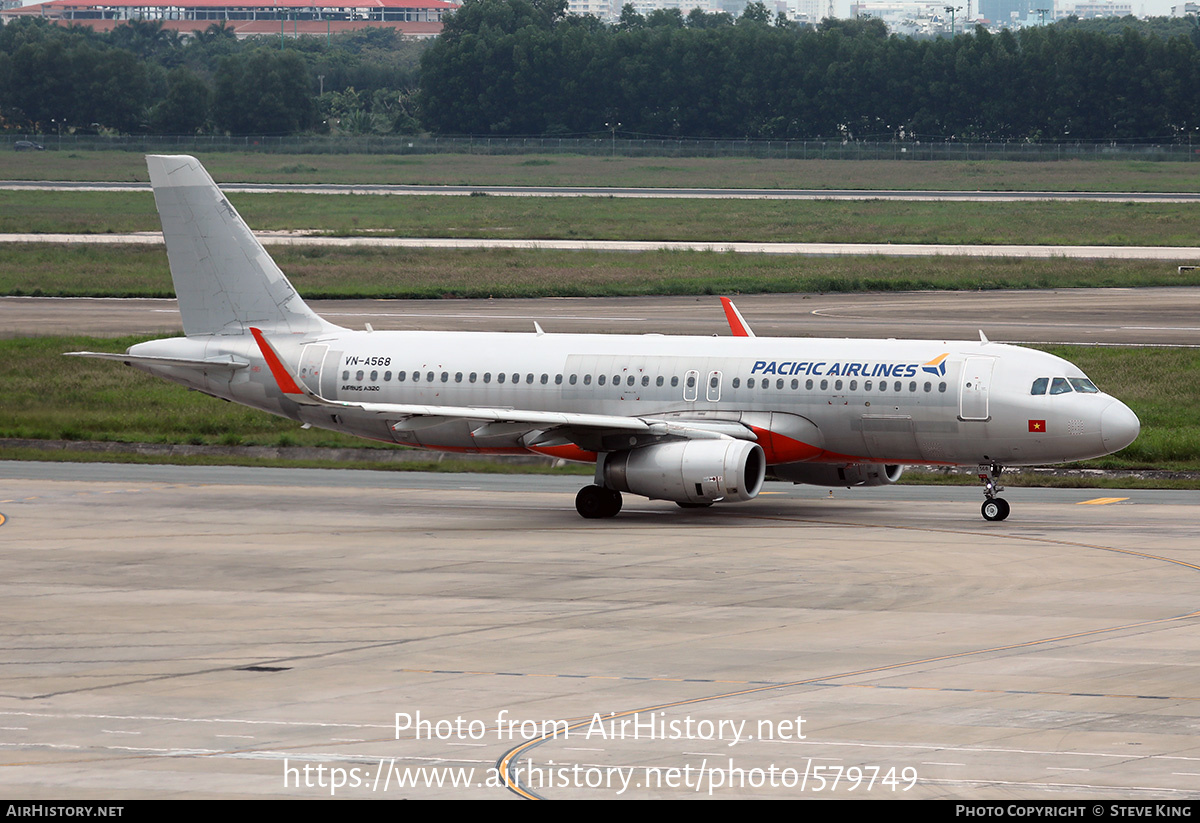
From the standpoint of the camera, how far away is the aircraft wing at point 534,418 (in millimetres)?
37500

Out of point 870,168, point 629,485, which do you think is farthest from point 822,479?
point 870,168

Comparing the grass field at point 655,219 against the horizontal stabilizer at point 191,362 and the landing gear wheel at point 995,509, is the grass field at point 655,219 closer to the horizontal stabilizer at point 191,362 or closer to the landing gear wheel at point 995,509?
the horizontal stabilizer at point 191,362

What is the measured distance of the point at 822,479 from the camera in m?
39.6

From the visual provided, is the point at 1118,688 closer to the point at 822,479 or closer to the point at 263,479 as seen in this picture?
the point at 822,479

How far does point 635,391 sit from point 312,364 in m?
9.05

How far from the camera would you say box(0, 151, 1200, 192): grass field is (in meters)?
157

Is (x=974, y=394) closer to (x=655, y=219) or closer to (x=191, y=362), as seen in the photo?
(x=191, y=362)

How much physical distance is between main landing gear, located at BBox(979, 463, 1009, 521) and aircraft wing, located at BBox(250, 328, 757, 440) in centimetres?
553

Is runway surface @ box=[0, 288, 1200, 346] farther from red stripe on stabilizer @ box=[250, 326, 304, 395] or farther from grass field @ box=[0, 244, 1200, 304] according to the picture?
red stripe on stabilizer @ box=[250, 326, 304, 395]

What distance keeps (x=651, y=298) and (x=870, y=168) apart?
325 feet

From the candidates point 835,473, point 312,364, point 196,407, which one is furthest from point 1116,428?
point 196,407

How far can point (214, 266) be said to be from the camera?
43500 mm

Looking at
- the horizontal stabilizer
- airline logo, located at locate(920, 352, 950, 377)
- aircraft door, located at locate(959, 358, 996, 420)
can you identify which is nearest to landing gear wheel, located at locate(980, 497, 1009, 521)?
aircraft door, located at locate(959, 358, 996, 420)

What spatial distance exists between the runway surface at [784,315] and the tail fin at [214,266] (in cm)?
2577
